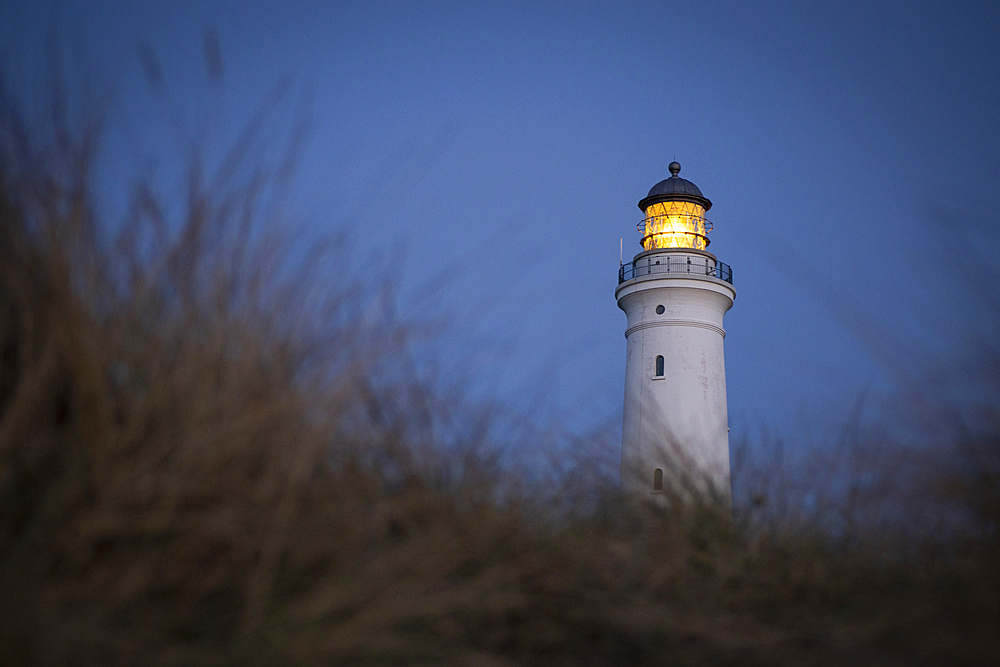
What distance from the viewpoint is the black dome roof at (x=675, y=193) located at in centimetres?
1559

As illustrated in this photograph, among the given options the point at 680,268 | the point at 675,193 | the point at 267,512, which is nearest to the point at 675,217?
the point at 675,193

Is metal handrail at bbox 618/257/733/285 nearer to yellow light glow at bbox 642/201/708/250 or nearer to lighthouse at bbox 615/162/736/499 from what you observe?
lighthouse at bbox 615/162/736/499

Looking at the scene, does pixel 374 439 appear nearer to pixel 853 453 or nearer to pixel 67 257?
pixel 67 257

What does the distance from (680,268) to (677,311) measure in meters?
0.71

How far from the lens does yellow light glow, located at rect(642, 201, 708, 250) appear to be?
50.7ft

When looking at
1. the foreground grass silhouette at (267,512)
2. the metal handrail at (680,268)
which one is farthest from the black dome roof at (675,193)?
the foreground grass silhouette at (267,512)

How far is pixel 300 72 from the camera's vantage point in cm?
225

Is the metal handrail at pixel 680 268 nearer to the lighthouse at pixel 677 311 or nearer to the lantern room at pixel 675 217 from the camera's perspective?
the lighthouse at pixel 677 311

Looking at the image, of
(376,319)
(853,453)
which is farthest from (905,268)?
(376,319)

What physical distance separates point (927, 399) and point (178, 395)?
183cm

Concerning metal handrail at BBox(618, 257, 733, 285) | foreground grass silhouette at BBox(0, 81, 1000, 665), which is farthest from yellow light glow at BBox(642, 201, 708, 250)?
Answer: foreground grass silhouette at BBox(0, 81, 1000, 665)

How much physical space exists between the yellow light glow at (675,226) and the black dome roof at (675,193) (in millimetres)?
77

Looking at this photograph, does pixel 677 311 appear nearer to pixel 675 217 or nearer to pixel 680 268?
pixel 680 268

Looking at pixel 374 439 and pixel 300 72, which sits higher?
pixel 300 72
